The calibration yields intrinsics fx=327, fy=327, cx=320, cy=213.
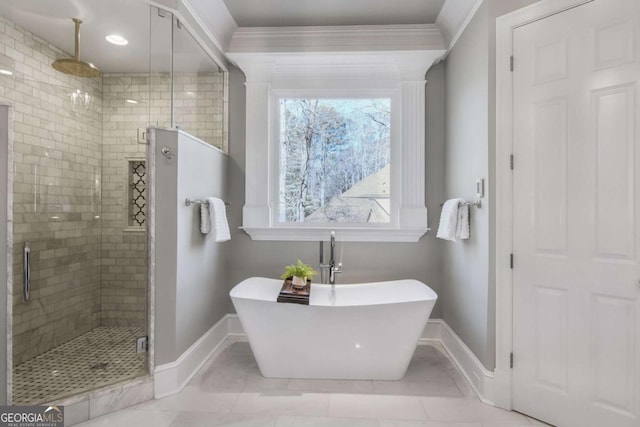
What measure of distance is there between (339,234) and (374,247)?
0.35 meters

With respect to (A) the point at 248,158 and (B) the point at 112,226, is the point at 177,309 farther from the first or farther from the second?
(A) the point at 248,158

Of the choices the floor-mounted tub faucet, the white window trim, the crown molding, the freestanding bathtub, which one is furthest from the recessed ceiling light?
the crown molding

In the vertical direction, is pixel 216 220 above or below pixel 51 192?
below

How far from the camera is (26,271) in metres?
1.87

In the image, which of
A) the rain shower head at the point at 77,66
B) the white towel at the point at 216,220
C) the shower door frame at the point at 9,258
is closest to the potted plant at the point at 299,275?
the white towel at the point at 216,220

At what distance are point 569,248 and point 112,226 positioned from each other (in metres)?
2.84

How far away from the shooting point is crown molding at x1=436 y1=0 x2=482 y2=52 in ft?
7.62

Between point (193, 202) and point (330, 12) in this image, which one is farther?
point (330, 12)

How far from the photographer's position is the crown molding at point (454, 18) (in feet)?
7.62

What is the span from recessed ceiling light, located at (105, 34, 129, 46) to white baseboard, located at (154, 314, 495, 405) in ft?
7.62

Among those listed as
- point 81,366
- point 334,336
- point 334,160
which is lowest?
point 81,366

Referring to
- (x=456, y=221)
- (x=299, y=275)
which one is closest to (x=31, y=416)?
(x=299, y=275)

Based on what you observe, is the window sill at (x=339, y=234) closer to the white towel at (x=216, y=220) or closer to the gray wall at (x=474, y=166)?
the gray wall at (x=474, y=166)

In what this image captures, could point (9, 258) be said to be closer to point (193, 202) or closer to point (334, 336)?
point (193, 202)
